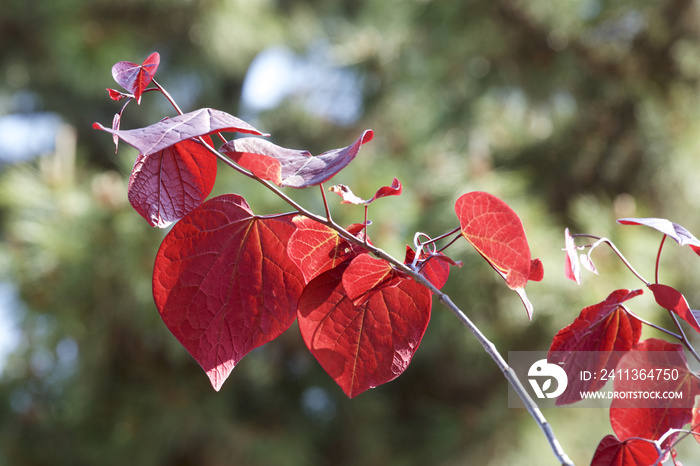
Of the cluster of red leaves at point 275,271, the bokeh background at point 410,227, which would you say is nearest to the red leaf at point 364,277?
the cluster of red leaves at point 275,271

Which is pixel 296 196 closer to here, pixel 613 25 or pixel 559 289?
pixel 559 289

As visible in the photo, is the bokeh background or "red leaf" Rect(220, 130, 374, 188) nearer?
"red leaf" Rect(220, 130, 374, 188)

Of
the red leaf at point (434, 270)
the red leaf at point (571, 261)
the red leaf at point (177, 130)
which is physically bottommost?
the red leaf at point (434, 270)

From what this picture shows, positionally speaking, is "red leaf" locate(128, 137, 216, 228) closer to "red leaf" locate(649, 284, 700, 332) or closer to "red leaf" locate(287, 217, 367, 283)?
"red leaf" locate(287, 217, 367, 283)

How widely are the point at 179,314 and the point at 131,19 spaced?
173 cm

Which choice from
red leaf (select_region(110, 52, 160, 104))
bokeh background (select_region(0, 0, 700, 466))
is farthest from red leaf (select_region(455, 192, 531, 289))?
bokeh background (select_region(0, 0, 700, 466))

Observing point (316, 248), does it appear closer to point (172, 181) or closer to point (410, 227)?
point (172, 181)

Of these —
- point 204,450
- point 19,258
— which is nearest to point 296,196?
point 19,258

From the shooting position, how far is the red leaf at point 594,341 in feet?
0.63

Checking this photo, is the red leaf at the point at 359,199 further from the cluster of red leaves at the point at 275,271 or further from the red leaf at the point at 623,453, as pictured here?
the red leaf at the point at 623,453

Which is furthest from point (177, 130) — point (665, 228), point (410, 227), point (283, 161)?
point (410, 227)

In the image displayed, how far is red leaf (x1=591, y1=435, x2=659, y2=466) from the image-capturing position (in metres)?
0.18

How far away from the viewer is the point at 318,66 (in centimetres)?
228

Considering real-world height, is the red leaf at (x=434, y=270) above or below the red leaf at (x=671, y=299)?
below
